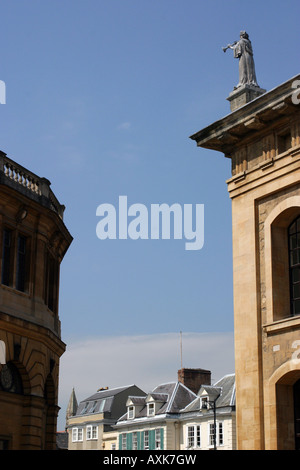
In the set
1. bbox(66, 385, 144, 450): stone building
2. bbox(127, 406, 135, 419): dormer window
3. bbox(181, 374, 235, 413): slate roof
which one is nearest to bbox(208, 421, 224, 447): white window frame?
bbox(181, 374, 235, 413): slate roof

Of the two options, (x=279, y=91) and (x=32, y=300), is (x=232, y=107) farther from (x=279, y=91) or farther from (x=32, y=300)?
(x=32, y=300)

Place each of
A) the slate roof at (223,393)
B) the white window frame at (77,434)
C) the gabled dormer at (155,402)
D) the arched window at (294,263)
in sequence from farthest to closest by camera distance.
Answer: the white window frame at (77,434), the gabled dormer at (155,402), the slate roof at (223,393), the arched window at (294,263)

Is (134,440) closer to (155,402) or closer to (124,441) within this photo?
(124,441)

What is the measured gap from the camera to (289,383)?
21.8 m

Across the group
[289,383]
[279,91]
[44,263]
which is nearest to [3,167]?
[44,263]

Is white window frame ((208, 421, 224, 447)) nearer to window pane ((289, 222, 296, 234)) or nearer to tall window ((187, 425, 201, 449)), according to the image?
tall window ((187, 425, 201, 449))

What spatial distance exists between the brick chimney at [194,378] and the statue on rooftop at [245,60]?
49222 millimetres

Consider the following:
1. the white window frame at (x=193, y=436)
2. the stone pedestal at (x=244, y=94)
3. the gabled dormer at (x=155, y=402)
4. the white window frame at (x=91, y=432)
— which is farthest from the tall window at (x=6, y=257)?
the white window frame at (x=91, y=432)

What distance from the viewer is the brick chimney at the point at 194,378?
2800 inches

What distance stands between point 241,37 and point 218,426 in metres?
42.2

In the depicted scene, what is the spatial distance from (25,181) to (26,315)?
222 inches

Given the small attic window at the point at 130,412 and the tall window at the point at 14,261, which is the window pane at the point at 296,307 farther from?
the small attic window at the point at 130,412

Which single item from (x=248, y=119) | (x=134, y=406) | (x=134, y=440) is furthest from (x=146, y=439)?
(x=248, y=119)
